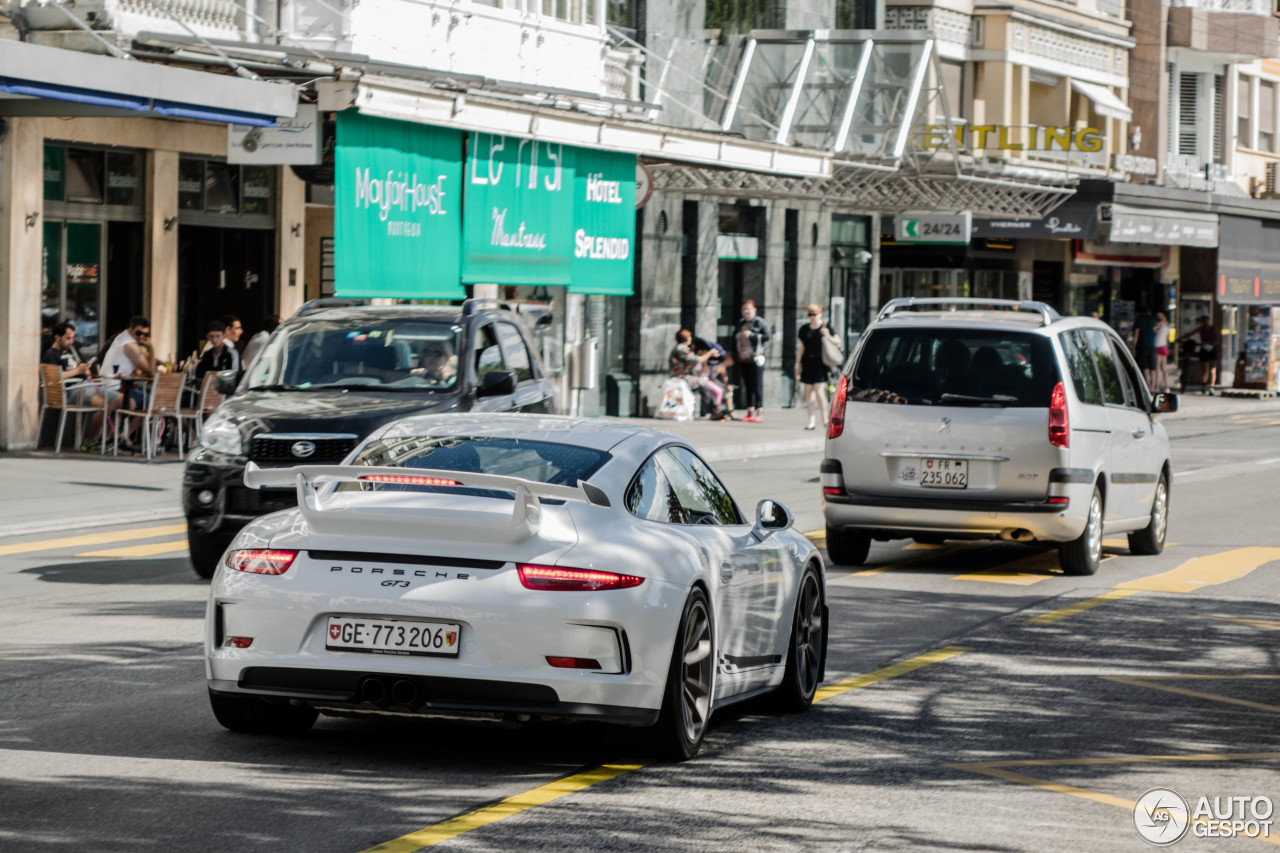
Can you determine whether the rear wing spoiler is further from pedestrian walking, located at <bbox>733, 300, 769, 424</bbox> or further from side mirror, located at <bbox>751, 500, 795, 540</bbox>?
pedestrian walking, located at <bbox>733, 300, 769, 424</bbox>

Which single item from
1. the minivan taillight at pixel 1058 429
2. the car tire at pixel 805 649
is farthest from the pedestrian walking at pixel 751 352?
the car tire at pixel 805 649

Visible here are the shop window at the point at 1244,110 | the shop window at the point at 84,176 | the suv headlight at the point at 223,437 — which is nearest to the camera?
the suv headlight at the point at 223,437

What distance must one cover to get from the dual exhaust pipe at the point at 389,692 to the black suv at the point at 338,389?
5557 millimetres

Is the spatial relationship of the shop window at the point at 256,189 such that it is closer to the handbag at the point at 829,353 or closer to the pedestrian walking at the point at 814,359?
the pedestrian walking at the point at 814,359

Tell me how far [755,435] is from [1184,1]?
98.3ft

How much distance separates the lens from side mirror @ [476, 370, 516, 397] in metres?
13.7

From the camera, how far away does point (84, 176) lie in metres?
23.7

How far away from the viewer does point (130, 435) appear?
2292 centimetres

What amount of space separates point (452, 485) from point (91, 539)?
30.0ft

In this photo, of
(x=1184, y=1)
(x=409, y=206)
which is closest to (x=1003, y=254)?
(x=1184, y=1)

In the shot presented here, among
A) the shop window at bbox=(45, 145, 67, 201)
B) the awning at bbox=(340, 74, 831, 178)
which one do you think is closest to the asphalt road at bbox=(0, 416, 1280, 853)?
the awning at bbox=(340, 74, 831, 178)

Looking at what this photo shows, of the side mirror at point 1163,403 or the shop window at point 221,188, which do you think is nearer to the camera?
the side mirror at point 1163,403

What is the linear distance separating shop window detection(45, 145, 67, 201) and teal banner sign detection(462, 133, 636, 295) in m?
4.96

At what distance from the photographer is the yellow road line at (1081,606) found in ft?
38.3
